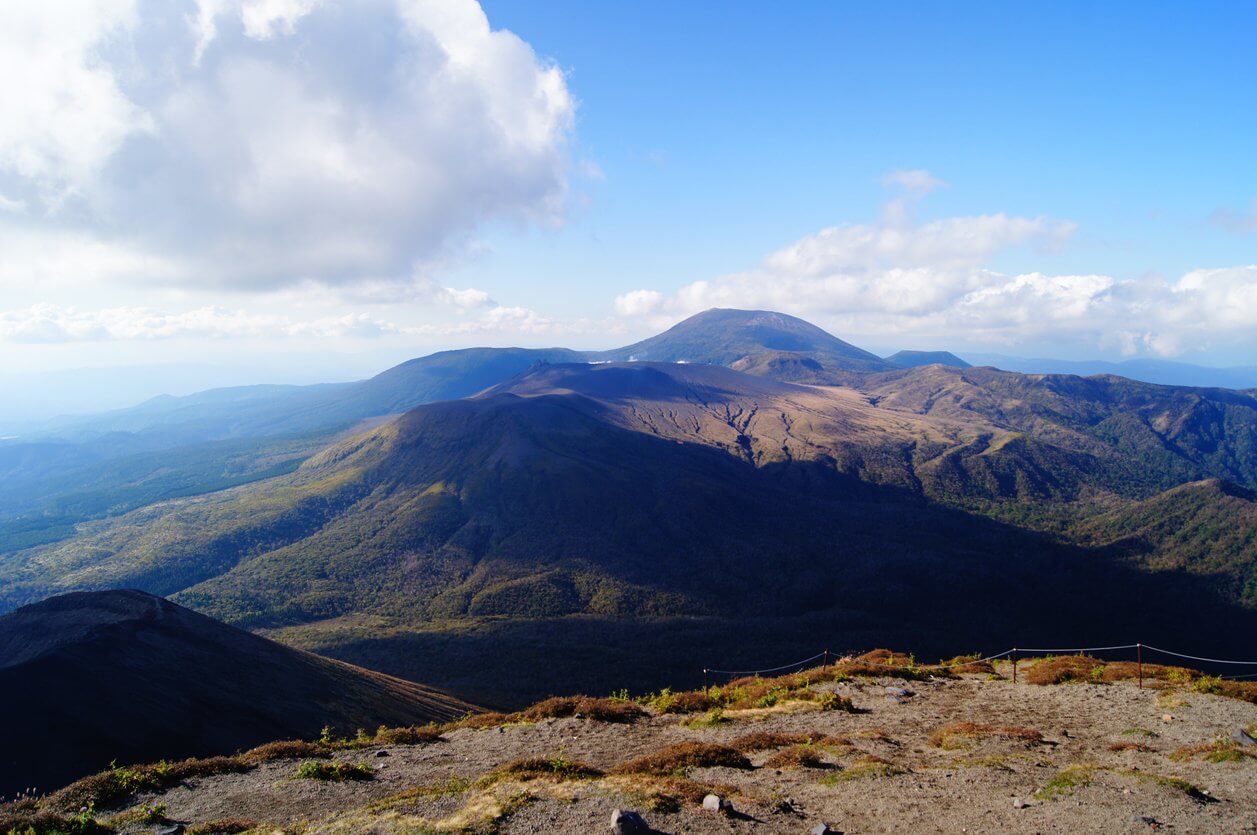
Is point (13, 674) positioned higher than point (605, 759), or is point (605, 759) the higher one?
point (605, 759)

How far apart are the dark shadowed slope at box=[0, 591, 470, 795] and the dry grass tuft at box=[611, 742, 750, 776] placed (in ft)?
86.4

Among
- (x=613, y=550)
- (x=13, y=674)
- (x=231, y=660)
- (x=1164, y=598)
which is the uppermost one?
(x=13, y=674)

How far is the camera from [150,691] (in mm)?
36688

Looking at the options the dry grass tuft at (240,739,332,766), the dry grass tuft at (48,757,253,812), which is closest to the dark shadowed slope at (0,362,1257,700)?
the dry grass tuft at (240,739,332,766)

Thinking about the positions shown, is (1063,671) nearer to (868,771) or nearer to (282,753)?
(868,771)

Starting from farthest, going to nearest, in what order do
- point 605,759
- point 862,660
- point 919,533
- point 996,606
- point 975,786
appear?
point 919,533 < point 996,606 < point 862,660 < point 605,759 < point 975,786

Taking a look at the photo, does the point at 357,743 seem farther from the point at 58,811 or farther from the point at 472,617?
the point at 472,617

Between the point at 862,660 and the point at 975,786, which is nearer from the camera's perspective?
the point at 975,786

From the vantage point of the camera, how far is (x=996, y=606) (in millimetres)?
119375

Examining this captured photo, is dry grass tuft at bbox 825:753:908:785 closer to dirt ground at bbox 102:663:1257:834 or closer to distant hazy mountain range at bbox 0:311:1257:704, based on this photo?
dirt ground at bbox 102:663:1257:834

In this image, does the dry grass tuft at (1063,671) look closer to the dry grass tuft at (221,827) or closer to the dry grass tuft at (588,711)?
the dry grass tuft at (588,711)

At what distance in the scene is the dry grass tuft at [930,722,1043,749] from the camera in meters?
20.2

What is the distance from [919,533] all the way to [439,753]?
154913mm

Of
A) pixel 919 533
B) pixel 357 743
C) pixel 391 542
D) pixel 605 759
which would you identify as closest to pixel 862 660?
pixel 605 759
